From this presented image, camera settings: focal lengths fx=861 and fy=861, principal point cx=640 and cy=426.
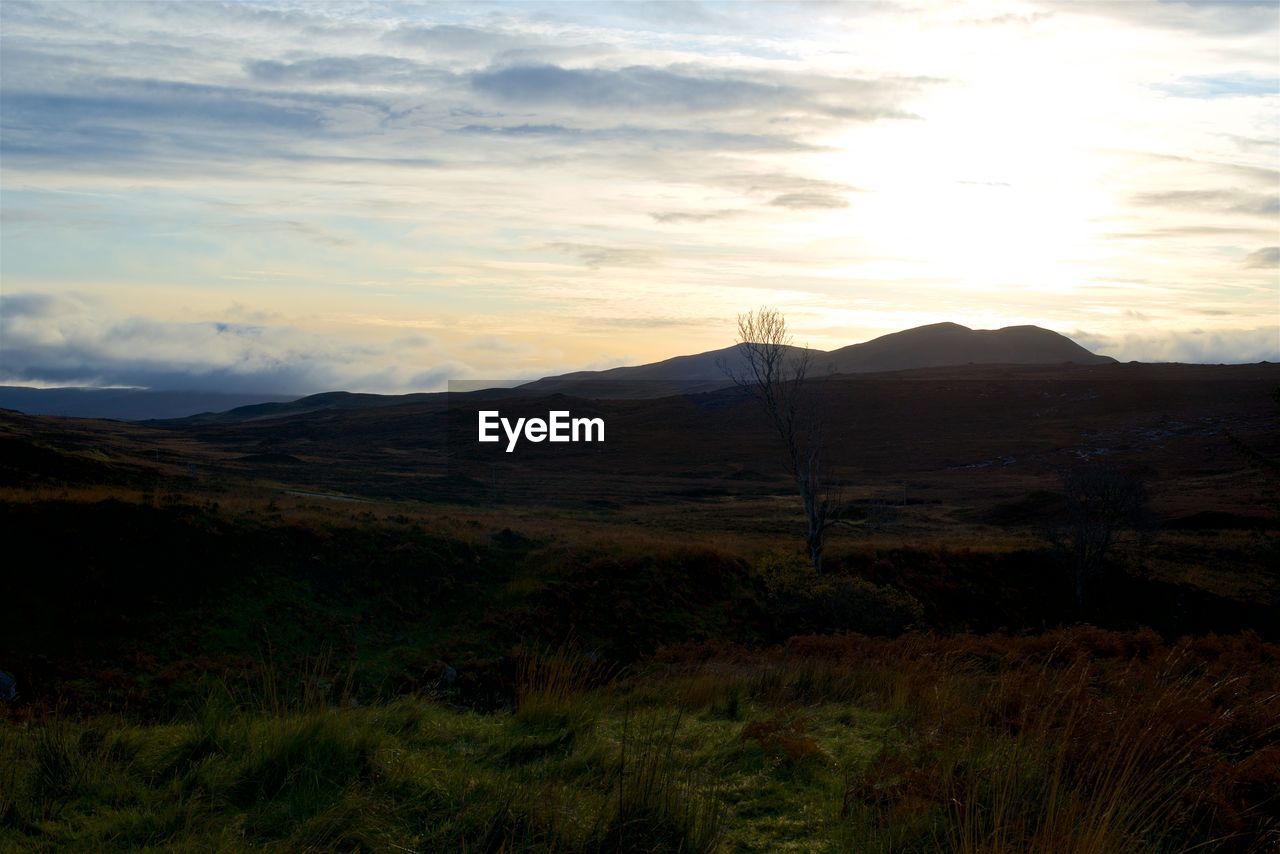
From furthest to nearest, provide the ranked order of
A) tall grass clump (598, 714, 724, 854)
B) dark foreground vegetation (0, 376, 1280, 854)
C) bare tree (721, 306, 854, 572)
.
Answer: bare tree (721, 306, 854, 572), dark foreground vegetation (0, 376, 1280, 854), tall grass clump (598, 714, 724, 854)

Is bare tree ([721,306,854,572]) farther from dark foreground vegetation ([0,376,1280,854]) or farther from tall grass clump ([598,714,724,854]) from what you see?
tall grass clump ([598,714,724,854])

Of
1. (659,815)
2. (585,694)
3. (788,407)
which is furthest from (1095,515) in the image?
(659,815)

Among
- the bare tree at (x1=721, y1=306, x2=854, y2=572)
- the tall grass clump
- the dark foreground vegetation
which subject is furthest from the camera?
the bare tree at (x1=721, y1=306, x2=854, y2=572)

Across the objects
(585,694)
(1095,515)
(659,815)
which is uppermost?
(659,815)

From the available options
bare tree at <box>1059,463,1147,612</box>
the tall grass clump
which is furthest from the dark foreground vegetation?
bare tree at <box>1059,463,1147,612</box>

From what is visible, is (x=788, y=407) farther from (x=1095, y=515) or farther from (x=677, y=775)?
(x=677, y=775)

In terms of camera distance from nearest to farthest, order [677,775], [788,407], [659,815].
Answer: [659,815]
[677,775]
[788,407]

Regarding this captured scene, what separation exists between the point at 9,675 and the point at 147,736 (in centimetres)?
816

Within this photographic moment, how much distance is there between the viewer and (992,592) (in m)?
27.1

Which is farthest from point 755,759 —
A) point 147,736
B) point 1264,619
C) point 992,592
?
point 1264,619

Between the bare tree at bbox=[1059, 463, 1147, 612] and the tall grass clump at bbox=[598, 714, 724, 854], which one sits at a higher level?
the tall grass clump at bbox=[598, 714, 724, 854]

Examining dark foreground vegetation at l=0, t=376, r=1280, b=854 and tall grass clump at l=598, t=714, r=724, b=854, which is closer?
tall grass clump at l=598, t=714, r=724, b=854

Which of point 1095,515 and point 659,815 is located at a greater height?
point 659,815

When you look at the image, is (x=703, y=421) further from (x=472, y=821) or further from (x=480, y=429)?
(x=472, y=821)
